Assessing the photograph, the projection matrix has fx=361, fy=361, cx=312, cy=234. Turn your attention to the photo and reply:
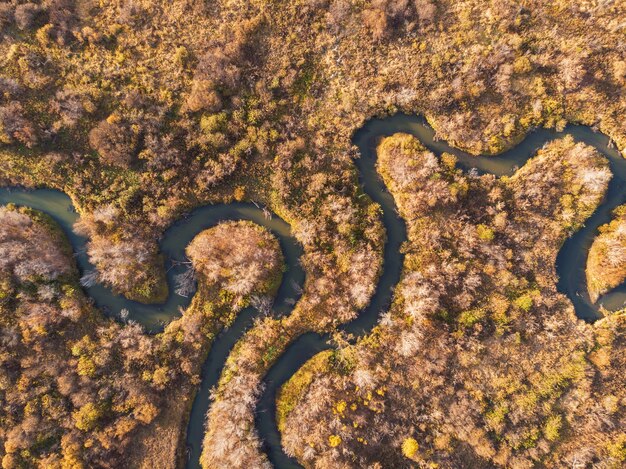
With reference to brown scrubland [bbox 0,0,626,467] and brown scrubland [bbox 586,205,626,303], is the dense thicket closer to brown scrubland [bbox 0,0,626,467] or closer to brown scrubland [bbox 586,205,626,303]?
brown scrubland [bbox 0,0,626,467]

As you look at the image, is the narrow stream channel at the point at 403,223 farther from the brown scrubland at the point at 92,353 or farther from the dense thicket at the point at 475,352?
the brown scrubland at the point at 92,353

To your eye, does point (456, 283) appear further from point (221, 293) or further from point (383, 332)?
point (221, 293)

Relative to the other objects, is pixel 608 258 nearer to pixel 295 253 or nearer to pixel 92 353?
pixel 295 253

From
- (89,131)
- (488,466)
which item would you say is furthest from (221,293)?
(488,466)

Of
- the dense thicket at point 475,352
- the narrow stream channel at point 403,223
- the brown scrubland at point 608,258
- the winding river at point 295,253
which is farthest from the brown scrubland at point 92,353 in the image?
the brown scrubland at point 608,258

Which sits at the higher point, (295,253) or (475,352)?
(295,253)

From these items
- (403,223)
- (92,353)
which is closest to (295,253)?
(403,223)

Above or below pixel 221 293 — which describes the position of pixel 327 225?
above
